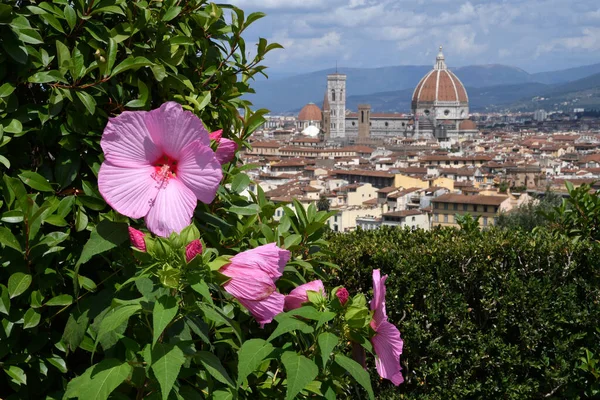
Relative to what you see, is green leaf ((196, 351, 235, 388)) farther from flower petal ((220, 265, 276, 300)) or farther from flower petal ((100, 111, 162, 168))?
flower petal ((100, 111, 162, 168))

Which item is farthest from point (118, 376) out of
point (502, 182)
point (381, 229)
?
point (502, 182)

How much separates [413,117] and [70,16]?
8616 cm

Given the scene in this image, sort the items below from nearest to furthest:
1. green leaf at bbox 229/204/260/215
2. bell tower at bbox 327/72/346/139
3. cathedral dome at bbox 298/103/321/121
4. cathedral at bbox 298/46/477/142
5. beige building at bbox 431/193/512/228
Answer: green leaf at bbox 229/204/260/215
beige building at bbox 431/193/512/228
cathedral at bbox 298/46/477/142
bell tower at bbox 327/72/346/139
cathedral dome at bbox 298/103/321/121

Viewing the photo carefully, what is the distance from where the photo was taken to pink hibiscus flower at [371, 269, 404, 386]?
901 millimetres

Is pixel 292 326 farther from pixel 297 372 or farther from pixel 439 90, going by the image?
pixel 439 90

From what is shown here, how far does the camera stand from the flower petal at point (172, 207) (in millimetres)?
790

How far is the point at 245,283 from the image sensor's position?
0.79 metres

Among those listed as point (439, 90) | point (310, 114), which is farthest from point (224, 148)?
point (439, 90)

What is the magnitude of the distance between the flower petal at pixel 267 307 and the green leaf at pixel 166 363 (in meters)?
0.12

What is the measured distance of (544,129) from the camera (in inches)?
3967

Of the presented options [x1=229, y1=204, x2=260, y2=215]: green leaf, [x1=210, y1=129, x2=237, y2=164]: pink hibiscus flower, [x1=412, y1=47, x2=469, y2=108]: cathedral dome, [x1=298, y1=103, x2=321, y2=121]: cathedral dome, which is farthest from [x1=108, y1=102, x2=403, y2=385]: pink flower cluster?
[x1=412, y1=47, x2=469, y2=108]: cathedral dome

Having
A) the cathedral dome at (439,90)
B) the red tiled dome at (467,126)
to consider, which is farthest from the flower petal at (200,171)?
the cathedral dome at (439,90)

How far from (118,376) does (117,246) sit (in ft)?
0.55

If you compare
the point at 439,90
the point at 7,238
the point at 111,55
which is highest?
the point at 439,90
